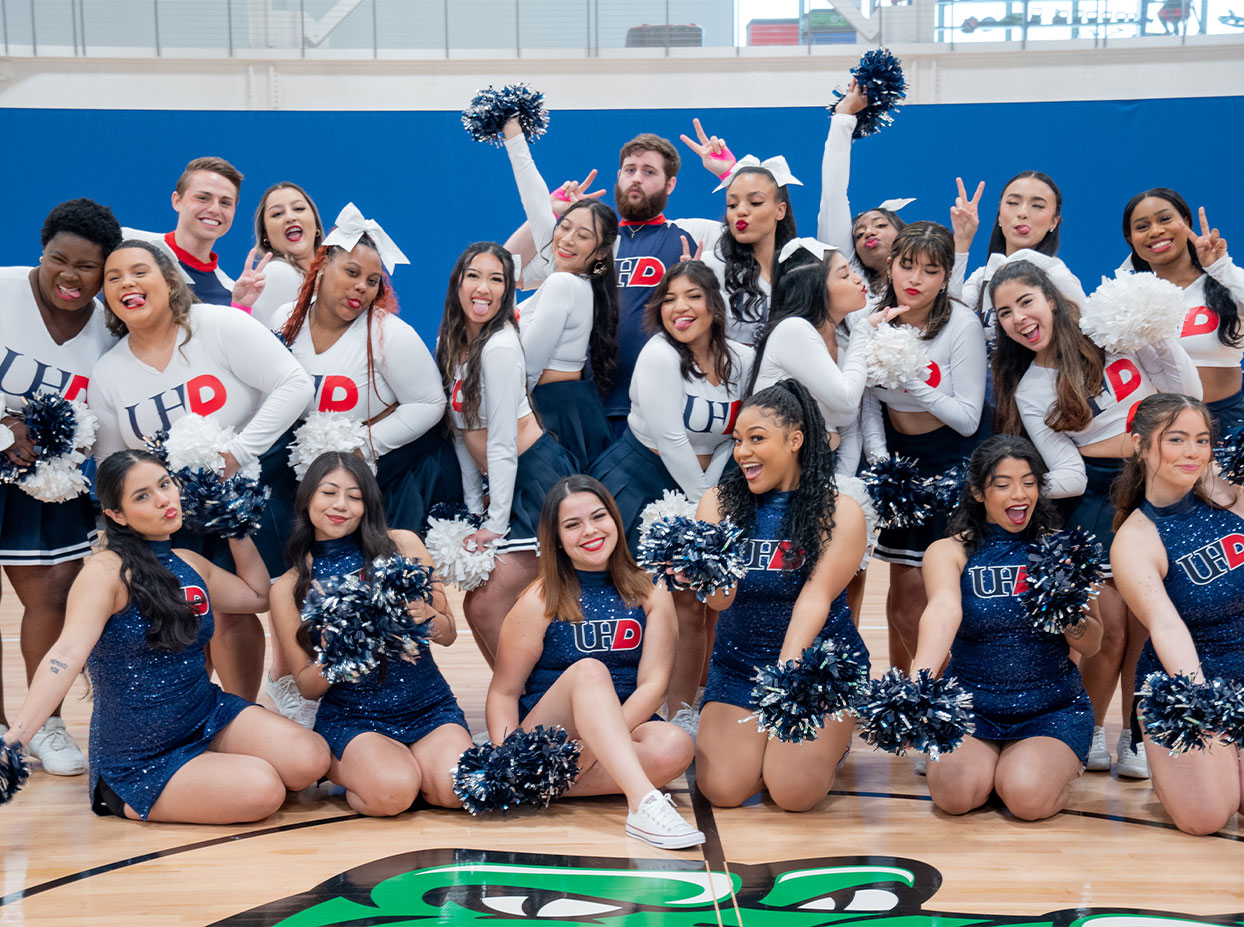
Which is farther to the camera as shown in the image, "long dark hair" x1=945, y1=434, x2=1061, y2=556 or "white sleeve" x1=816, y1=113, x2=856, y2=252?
"white sleeve" x1=816, y1=113, x2=856, y2=252

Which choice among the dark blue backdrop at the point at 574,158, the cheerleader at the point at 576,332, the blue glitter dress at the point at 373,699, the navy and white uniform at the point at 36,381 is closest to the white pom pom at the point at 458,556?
Result: the blue glitter dress at the point at 373,699

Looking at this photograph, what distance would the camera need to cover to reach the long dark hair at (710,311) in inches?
142

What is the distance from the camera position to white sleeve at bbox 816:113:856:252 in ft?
13.2

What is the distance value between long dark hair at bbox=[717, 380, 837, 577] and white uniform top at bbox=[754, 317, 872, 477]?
0.53 feet

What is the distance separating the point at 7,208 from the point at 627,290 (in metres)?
5.41

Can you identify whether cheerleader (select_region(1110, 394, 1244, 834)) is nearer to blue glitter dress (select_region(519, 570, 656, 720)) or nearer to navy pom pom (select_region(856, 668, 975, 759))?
navy pom pom (select_region(856, 668, 975, 759))

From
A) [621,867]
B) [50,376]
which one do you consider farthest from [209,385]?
[621,867]

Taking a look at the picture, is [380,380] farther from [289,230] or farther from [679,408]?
[289,230]

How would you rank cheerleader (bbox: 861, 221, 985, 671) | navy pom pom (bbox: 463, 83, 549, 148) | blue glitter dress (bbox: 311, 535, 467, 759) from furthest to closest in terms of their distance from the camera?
navy pom pom (bbox: 463, 83, 549, 148) → cheerleader (bbox: 861, 221, 985, 671) → blue glitter dress (bbox: 311, 535, 467, 759)

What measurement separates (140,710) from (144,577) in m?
0.33

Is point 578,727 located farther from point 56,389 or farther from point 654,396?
point 56,389

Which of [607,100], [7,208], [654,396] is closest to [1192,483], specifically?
[654,396]

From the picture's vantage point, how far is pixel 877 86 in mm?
4086

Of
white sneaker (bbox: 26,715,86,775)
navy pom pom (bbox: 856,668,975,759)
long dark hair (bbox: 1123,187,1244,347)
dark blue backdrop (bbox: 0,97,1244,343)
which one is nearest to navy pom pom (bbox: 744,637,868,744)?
navy pom pom (bbox: 856,668,975,759)
